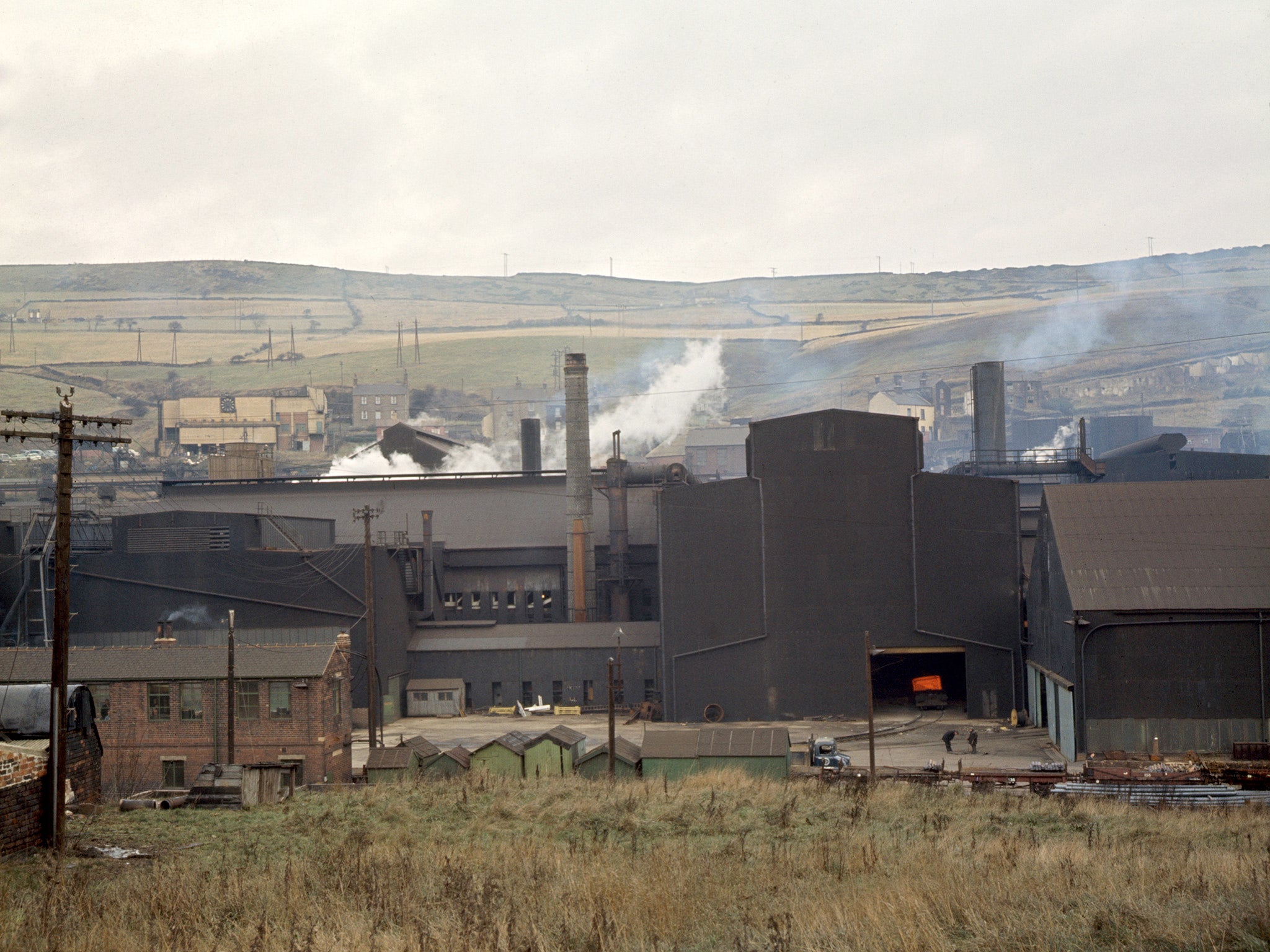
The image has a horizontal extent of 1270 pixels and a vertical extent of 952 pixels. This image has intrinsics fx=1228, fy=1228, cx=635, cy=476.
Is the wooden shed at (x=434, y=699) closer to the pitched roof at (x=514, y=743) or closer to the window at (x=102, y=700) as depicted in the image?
the window at (x=102, y=700)

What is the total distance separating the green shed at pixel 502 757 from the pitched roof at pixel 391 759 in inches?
62.0

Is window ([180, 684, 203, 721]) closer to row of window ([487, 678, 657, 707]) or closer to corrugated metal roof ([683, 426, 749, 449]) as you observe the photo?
row of window ([487, 678, 657, 707])

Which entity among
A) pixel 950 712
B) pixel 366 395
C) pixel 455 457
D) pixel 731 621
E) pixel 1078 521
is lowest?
pixel 950 712

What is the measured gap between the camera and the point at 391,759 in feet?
95.3

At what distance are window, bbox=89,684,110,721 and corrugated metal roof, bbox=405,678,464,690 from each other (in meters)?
15.5

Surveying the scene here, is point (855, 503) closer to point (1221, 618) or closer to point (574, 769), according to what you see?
point (1221, 618)

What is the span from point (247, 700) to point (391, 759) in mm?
5627

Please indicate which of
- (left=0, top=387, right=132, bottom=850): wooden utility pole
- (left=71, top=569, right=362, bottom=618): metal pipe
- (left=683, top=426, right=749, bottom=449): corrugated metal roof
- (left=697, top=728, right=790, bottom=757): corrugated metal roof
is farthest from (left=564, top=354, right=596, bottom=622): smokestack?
(left=683, top=426, right=749, bottom=449): corrugated metal roof

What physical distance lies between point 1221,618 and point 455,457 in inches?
2162

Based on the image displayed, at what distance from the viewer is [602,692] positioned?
156 ft

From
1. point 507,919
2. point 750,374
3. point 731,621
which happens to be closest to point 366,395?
point 750,374

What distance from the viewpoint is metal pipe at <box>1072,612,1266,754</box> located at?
32.1m

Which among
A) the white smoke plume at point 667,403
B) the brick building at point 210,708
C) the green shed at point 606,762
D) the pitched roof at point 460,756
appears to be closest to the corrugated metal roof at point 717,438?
the white smoke plume at point 667,403

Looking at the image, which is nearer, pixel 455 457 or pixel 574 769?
pixel 574 769
